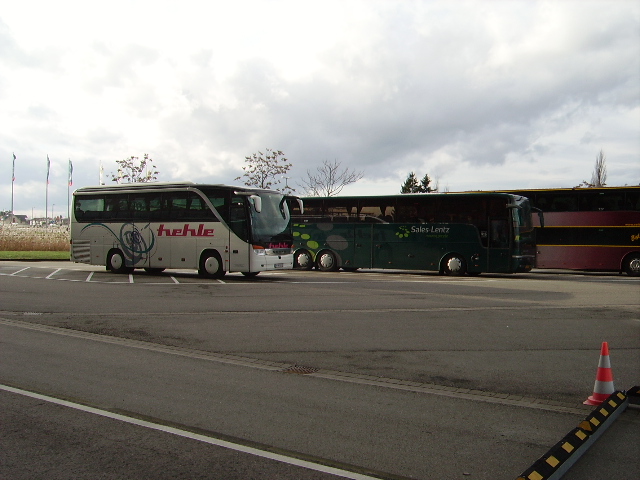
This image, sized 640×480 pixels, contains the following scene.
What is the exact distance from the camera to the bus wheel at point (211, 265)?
76.2ft

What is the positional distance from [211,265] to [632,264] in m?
18.2

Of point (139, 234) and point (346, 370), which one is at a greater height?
Answer: point (139, 234)

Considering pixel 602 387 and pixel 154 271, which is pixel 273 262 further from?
pixel 602 387

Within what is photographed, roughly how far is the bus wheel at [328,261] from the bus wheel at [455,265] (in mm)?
5046

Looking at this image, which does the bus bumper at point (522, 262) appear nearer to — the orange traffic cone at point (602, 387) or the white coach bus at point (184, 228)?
the white coach bus at point (184, 228)

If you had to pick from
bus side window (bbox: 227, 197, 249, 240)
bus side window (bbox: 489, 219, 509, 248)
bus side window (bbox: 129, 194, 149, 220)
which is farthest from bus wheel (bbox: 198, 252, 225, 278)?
bus side window (bbox: 489, 219, 509, 248)

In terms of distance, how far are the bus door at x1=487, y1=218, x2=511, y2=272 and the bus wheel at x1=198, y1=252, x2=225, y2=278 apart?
1058 cm

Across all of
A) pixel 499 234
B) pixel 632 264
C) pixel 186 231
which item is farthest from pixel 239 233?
pixel 632 264

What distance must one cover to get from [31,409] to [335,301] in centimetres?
1080

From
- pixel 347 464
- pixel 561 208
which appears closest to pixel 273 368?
pixel 347 464

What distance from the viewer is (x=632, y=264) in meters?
28.6

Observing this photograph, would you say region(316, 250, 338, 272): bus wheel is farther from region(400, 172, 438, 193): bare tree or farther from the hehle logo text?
region(400, 172, 438, 193): bare tree

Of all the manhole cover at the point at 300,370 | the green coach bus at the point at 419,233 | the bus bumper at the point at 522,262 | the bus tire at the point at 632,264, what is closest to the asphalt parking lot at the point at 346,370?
the manhole cover at the point at 300,370

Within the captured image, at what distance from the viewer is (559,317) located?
547 inches
